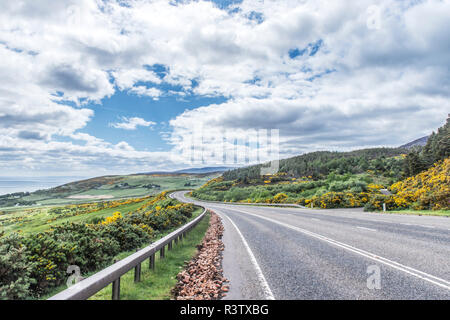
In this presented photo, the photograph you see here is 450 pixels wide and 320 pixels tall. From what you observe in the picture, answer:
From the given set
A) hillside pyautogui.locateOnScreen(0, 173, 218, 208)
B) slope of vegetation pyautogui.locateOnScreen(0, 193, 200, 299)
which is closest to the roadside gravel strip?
slope of vegetation pyautogui.locateOnScreen(0, 193, 200, 299)

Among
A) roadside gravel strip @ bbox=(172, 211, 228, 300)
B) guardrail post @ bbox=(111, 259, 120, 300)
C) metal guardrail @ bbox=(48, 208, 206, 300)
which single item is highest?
metal guardrail @ bbox=(48, 208, 206, 300)

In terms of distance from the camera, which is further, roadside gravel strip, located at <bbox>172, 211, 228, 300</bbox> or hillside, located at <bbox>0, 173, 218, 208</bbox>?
hillside, located at <bbox>0, 173, 218, 208</bbox>

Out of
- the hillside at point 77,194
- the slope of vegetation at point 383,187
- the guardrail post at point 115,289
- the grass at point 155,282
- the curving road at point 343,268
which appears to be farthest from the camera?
the hillside at point 77,194

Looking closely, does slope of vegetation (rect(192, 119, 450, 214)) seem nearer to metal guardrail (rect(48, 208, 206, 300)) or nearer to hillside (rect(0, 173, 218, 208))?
metal guardrail (rect(48, 208, 206, 300))

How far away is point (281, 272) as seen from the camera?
5.69 meters

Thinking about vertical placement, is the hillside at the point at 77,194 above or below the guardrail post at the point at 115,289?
below

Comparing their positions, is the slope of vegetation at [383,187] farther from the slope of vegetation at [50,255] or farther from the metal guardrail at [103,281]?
the slope of vegetation at [50,255]

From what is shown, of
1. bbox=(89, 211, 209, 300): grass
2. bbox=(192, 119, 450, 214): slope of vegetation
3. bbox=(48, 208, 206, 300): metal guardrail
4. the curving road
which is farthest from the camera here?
bbox=(192, 119, 450, 214): slope of vegetation

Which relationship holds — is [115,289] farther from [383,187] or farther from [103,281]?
[383,187]

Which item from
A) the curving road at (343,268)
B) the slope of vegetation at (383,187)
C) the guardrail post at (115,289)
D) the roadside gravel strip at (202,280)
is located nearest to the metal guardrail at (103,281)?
the guardrail post at (115,289)

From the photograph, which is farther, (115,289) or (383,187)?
(383,187)

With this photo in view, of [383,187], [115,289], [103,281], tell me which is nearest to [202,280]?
[115,289]

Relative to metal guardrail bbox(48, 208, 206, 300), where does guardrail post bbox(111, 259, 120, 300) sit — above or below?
below

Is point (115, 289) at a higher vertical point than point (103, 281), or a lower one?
lower
